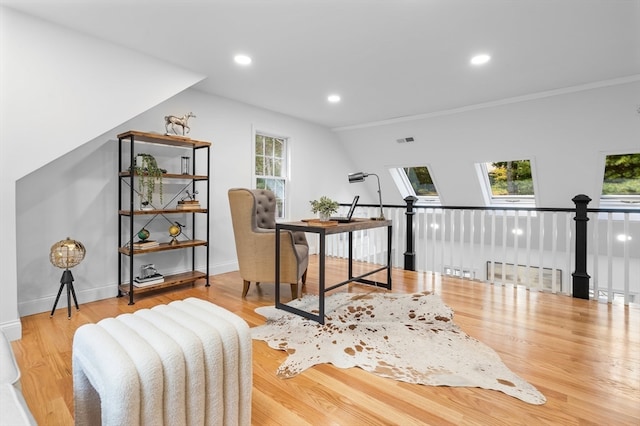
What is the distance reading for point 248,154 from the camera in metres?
4.76

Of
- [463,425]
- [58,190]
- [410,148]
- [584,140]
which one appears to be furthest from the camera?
[410,148]

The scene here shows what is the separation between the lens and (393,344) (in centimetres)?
228

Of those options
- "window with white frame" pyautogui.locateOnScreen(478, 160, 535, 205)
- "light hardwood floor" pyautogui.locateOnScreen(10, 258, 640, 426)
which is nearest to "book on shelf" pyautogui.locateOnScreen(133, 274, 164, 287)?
"light hardwood floor" pyautogui.locateOnScreen(10, 258, 640, 426)

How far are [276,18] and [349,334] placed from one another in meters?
2.54

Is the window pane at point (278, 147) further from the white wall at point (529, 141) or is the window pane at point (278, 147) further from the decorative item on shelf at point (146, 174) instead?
the decorative item on shelf at point (146, 174)

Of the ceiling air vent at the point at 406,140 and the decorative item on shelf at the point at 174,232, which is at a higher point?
the ceiling air vent at the point at 406,140

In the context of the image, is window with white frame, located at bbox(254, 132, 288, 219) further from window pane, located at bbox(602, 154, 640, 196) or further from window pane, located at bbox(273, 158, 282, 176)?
window pane, located at bbox(602, 154, 640, 196)

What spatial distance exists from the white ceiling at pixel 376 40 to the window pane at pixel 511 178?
179 cm

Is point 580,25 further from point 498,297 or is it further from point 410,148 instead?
point 410,148

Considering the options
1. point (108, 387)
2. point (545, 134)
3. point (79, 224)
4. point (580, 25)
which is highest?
point (580, 25)

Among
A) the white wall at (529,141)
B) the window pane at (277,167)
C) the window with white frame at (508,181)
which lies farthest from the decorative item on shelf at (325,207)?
the window with white frame at (508,181)

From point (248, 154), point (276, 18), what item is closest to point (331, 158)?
point (248, 154)

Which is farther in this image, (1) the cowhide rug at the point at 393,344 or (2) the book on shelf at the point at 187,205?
(2) the book on shelf at the point at 187,205

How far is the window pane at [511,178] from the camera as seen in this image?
563cm
